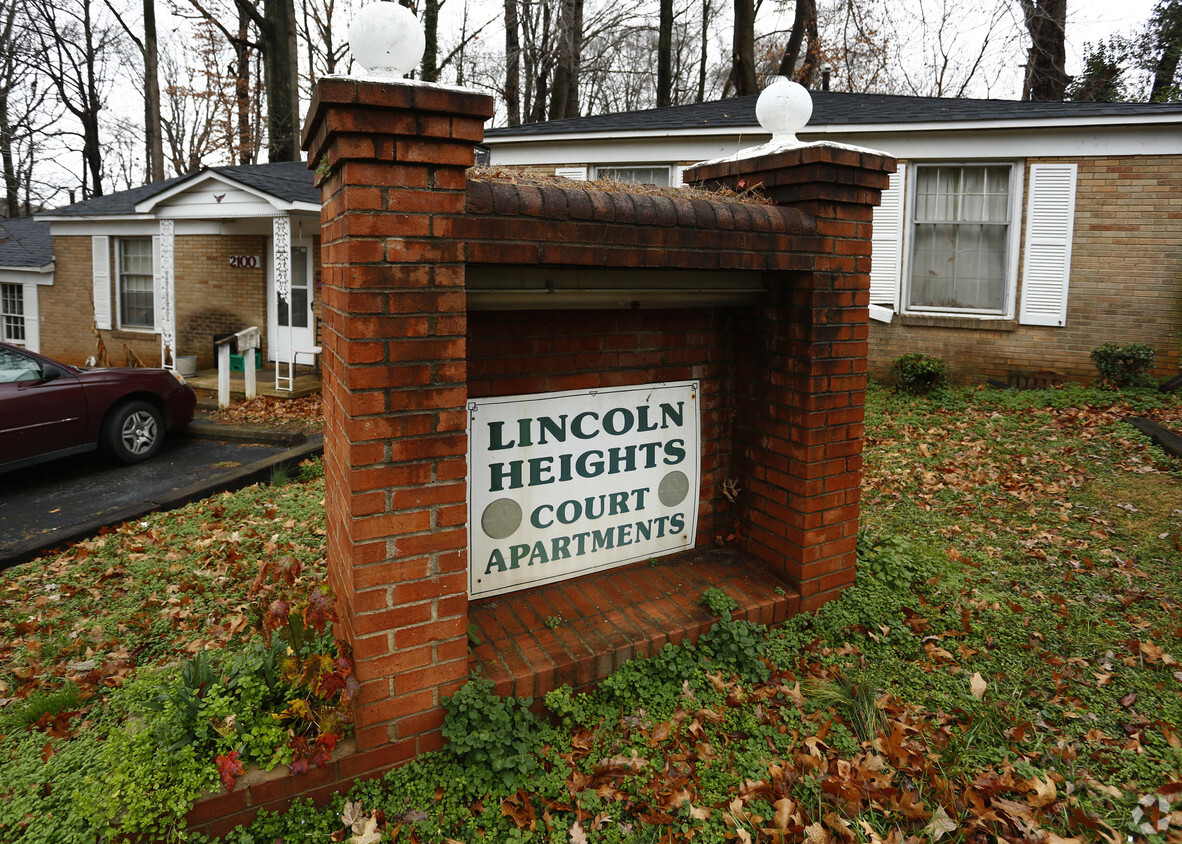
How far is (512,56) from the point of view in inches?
770

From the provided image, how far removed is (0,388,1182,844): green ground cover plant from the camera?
2465 mm

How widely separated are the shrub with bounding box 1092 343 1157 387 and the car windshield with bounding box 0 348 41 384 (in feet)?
40.2

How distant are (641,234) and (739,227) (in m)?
0.54

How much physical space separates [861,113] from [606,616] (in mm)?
10108

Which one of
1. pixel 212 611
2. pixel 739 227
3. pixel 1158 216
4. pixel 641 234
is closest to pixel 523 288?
pixel 641 234

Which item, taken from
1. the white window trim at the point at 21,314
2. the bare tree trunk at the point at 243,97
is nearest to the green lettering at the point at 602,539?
the white window trim at the point at 21,314

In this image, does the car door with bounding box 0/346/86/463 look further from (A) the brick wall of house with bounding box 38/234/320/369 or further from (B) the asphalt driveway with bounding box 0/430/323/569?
(A) the brick wall of house with bounding box 38/234/320/369

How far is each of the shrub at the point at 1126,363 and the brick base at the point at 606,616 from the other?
8068mm

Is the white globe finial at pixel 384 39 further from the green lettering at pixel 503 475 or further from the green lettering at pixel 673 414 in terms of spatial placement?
the green lettering at pixel 673 414

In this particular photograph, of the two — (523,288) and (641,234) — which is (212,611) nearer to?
(523,288)

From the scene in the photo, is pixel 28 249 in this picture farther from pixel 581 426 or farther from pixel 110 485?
pixel 581 426

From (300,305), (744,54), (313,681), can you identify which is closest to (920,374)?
(313,681)

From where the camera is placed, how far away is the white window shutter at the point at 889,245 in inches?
404

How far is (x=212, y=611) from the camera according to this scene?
12.8ft
